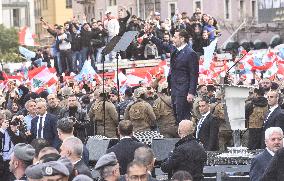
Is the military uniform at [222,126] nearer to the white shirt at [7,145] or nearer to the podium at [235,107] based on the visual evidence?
the podium at [235,107]

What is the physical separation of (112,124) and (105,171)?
8.87m

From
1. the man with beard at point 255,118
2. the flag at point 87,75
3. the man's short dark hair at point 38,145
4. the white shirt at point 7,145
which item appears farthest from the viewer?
the flag at point 87,75

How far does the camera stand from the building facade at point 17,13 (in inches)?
5113

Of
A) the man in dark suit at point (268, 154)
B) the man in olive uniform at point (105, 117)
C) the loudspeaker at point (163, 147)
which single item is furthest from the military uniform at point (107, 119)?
the man in dark suit at point (268, 154)

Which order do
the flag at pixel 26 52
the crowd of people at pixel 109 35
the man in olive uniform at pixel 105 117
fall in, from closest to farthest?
the man in olive uniform at pixel 105 117 < the crowd of people at pixel 109 35 < the flag at pixel 26 52

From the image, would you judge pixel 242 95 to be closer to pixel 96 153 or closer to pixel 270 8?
pixel 96 153

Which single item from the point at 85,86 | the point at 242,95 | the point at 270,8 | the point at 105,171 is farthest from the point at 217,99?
the point at 270,8

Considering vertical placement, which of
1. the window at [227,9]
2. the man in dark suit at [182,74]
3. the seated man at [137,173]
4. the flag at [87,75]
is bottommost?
the flag at [87,75]

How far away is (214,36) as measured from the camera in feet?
A: 121

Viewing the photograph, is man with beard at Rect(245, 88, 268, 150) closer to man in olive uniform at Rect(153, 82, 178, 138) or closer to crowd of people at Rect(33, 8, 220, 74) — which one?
man in olive uniform at Rect(153, 82, 178, 138)

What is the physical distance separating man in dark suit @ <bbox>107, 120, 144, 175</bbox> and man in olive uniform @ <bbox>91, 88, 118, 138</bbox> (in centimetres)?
542

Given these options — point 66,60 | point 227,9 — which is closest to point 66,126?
point 66,60

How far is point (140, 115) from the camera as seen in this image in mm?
20844

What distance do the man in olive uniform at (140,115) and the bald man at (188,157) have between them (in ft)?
18.0
